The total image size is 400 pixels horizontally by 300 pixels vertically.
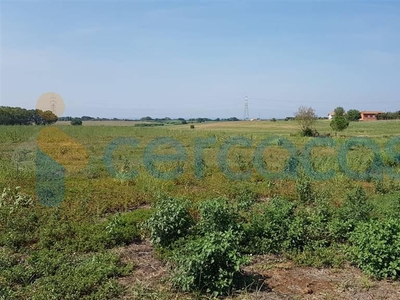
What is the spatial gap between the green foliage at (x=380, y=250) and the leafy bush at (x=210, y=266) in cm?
180

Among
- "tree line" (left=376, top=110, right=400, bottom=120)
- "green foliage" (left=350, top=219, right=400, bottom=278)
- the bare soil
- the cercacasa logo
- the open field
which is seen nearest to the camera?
the bare soil

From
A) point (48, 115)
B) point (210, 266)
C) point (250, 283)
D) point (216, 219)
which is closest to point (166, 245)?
point (216, 219)

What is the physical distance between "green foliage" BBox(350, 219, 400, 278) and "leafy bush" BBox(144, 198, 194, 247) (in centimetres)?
253

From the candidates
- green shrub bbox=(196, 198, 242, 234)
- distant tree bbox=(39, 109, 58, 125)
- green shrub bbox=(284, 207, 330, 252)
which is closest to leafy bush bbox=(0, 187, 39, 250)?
green shrub bbox=(196, 198, 242, 234)

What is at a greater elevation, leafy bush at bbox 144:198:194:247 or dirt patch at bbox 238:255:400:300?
leafy bush at bbox 144:198:194:247

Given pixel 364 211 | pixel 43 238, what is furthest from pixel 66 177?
pixel 364 211

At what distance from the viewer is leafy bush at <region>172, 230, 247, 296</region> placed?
421cm

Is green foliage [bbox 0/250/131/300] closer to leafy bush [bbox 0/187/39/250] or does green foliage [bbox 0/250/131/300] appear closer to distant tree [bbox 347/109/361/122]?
leafy bush [bbox 0/187/39/250]

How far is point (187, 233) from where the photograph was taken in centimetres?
577

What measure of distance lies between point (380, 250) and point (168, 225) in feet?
9.67

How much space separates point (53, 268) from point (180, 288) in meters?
1.79

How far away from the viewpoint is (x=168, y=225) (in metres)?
5.53

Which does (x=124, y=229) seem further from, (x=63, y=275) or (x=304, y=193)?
(x=304, y=193)

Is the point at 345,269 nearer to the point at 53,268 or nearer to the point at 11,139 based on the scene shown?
the point at 53,268
